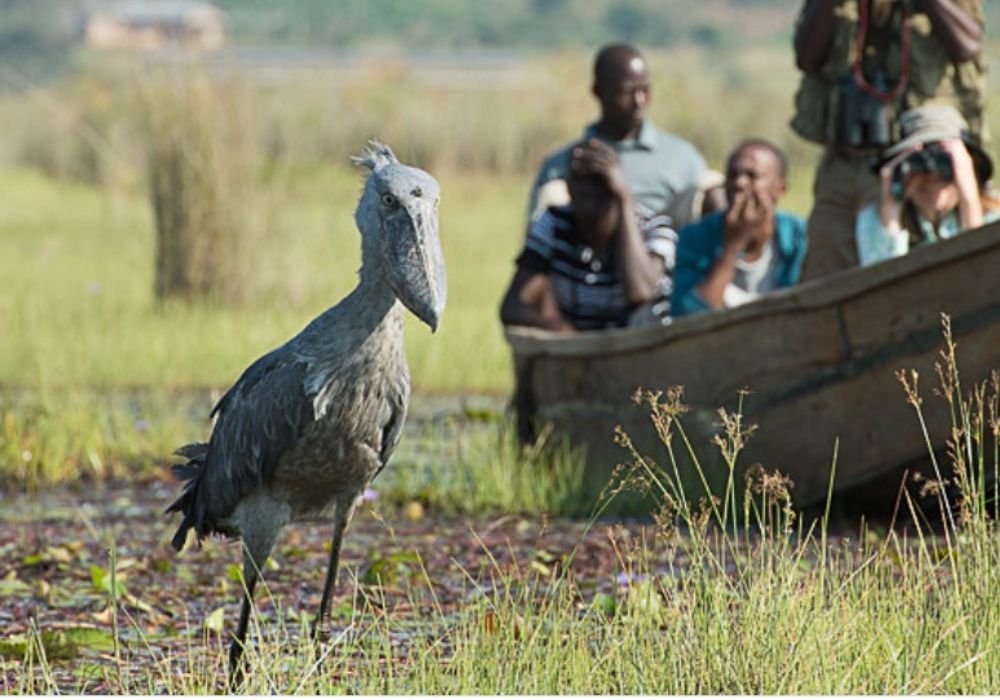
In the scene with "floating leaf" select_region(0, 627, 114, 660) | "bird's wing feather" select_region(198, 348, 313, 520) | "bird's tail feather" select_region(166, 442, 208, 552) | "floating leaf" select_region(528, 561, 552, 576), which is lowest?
"floating leaf" select_region(0, 627, 114, 660)

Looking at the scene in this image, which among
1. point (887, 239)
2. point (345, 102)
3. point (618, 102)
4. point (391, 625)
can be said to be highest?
point (345, 102)

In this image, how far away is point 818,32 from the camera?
871cm

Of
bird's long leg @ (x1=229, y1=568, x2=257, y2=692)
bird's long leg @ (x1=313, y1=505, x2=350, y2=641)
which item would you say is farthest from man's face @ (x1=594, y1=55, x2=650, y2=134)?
bird's long leg @ (x1=229, y1=568, x2=257, y2=692)

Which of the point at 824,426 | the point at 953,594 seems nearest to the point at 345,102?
the point at 824,426

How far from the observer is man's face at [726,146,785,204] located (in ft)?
29.7

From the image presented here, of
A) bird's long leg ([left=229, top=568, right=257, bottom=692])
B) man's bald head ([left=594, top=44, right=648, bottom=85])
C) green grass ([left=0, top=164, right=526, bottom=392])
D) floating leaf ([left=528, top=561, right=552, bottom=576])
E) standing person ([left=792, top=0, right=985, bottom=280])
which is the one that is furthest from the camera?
green grass ([left=0, top=164, right=526, bottom=392])

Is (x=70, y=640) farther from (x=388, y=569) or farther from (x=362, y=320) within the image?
(x=362, y=320)

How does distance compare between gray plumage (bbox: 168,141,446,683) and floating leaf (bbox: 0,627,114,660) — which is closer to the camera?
gray plumage (bbox: 168,141,446,683)

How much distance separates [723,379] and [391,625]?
2.34 m

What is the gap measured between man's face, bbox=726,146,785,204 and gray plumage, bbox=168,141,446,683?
372 cm

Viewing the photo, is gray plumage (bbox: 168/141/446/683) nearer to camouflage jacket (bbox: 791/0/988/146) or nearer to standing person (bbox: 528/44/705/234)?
camouflage jacket (bbox: 791/0/988/146)

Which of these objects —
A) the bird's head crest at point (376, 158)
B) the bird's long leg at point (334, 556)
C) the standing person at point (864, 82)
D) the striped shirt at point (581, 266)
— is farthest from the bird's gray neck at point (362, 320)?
the striped shirt at point (581, 266)

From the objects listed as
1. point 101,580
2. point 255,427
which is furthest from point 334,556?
point 101,580

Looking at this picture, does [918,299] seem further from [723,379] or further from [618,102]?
[618,102]
